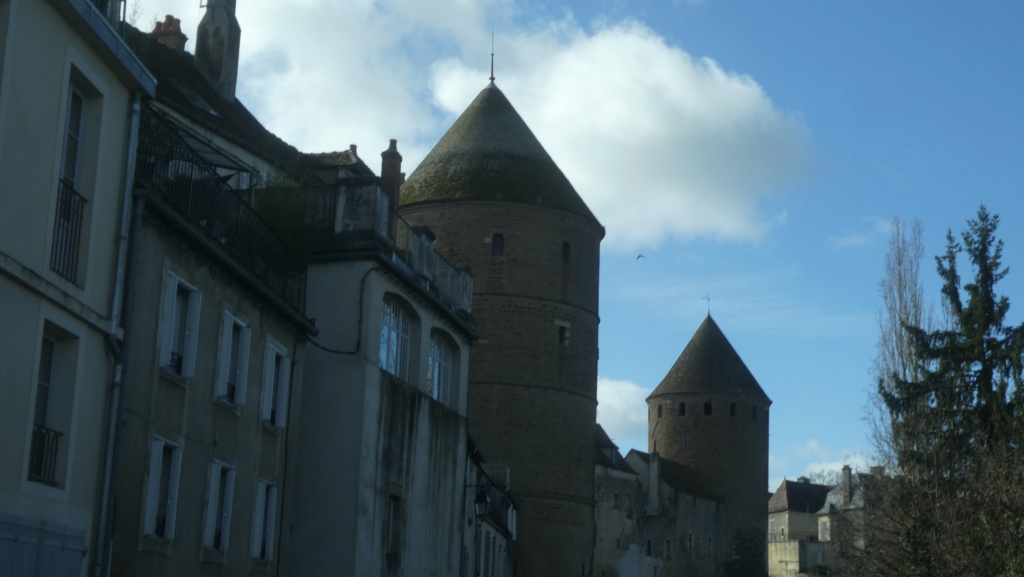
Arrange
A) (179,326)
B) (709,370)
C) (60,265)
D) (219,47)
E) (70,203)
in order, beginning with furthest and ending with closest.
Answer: (709,370) → (219,47) → (179,326) → (70,203) → (60,265)

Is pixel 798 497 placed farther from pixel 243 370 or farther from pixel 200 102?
pixel 243 370

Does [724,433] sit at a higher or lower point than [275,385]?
higher

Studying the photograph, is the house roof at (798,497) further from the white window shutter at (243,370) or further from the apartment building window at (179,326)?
the apartment building window at (179,326)

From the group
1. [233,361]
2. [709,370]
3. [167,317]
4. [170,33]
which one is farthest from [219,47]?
[709,370]

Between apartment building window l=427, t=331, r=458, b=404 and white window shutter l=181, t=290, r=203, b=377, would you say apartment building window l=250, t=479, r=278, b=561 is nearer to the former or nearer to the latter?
white window shutter l=181, t=290, r=203, b=377

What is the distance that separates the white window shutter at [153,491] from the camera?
1377 cm

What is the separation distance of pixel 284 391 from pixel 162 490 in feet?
13.2

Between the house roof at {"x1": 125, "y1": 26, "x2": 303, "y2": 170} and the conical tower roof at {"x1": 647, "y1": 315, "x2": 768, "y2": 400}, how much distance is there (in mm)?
49502

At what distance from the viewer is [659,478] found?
2613 inches

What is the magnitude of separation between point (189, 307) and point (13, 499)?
4.35 metres

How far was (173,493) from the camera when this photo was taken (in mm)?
14430

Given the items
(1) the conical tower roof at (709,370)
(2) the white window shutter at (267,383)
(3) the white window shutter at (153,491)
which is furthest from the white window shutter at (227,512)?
(1) the conical tower roof at (709,370)

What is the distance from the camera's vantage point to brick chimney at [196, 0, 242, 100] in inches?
990

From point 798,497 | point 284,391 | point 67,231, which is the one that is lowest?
point 284,391
